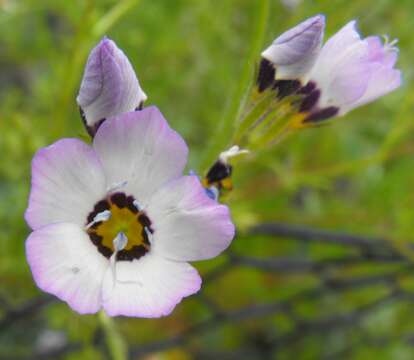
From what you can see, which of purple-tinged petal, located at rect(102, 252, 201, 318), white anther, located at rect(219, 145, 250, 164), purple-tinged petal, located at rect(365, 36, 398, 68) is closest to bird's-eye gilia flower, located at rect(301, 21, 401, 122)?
purple-tinged petal, located at rect(365, 36, 398, 68)

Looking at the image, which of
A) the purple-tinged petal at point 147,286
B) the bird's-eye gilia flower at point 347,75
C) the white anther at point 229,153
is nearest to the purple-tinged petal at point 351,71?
the bird's-eye gilia flower at point 347,75

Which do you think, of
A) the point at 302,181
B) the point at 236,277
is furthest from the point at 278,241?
the point at 302,181

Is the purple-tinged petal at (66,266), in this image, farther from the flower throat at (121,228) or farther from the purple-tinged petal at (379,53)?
the purple-tinged petal at (379,53)

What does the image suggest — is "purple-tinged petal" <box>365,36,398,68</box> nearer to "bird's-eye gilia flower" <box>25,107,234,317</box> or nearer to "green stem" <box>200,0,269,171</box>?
"green stem" <box>200,0,269,171</box>

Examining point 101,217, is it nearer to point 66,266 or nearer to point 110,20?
point 66,266

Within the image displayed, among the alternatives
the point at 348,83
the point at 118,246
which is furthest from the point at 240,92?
the point at 118,246

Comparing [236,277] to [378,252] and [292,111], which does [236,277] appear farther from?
[292,111]

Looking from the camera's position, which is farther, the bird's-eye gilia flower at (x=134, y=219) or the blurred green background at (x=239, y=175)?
the blurred green background at (x=239, y=175)
